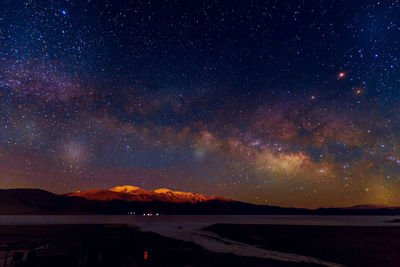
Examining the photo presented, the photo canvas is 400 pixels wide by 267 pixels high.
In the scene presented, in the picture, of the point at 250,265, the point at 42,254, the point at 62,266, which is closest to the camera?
the point at 62,266

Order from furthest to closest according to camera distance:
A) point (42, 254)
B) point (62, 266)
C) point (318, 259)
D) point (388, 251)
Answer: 1. point (388, 251)
2. point (318, 259)
3. point (42, 254)
4. point (62, 266)

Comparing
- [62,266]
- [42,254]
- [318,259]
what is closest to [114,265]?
[62,266]

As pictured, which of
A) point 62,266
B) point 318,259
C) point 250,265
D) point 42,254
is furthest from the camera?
point 318,259

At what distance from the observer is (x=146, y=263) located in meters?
18.2

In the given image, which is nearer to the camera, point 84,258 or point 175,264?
point 84,258

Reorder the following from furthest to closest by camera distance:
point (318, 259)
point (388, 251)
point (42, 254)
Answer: point (388, 251), point (318, 259), point (42, 254)

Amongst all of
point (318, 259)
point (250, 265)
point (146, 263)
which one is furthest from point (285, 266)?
point (146, 263)

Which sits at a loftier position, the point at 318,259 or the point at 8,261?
the point at 8,261

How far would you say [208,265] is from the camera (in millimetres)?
17469

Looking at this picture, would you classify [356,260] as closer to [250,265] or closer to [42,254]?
[250,265]

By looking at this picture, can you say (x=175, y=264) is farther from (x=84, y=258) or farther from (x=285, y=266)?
(x=285, y=266)

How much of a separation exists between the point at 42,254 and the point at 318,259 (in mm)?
20445

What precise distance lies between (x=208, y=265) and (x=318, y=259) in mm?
10795

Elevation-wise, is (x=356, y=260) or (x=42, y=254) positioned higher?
(x=42, y=254)
